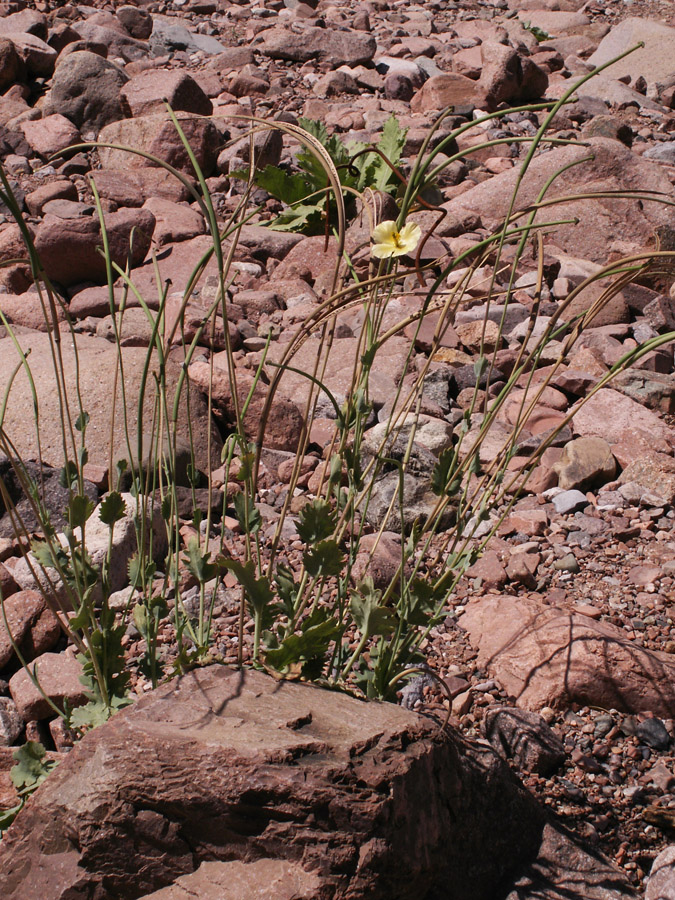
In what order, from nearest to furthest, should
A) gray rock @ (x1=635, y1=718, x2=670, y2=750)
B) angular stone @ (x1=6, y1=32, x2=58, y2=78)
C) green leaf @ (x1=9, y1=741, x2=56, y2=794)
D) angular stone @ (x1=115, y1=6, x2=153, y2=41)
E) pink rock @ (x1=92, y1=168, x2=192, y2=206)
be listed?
green leaf @ (x1=9, y1=741, x2=56, y2=794), gray rock @ (x1=635, y1=718, x2=670, y2=750), pink rock @ (x1=92, y1=168, x2=192, y2=206), angular stone @ (x1=6, y1=32, x2=58, y2=78), angular stone @ (x1=115, y1=6, x2=153, y2=41)

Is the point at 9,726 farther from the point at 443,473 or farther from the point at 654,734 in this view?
the point at 654,734

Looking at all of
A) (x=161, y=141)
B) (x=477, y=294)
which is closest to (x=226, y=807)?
(x=477, y=294)

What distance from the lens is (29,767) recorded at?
Result: 1.22m

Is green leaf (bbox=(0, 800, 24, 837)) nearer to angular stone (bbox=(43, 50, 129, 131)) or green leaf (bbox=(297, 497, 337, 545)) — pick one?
green leaf (bbox=(297, 497, 337, 545))

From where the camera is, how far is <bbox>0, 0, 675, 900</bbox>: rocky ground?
1.68 metres

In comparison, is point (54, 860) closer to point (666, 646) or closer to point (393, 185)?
point (666, 646)

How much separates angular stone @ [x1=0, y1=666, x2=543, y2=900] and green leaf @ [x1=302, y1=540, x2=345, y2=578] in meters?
0.21

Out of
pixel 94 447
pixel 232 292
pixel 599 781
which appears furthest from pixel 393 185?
pixel 599 781

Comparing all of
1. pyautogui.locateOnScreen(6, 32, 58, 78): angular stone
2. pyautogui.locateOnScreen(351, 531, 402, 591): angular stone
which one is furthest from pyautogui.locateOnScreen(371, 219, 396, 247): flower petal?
pyautogui.locateOnScreen(6, 32, 58, 78): angular stone

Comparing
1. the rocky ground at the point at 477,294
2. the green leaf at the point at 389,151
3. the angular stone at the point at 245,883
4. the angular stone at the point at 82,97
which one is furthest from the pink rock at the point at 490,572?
the angular stone at the point at 82,97

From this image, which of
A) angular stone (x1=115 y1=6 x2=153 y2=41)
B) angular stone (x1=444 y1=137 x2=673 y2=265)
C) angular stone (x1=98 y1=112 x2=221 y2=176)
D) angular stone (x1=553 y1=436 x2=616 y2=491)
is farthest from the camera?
angular stone (x1=115 y1=6 x2=153 y2=41)

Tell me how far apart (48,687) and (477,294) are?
269cm

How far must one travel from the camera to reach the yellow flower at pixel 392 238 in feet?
4.01

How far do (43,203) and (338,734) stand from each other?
458 cm
